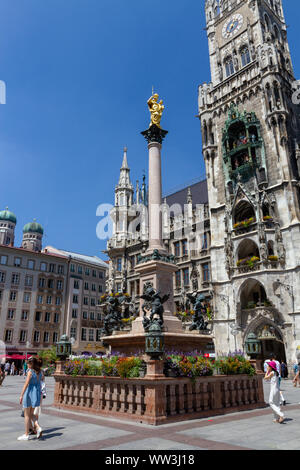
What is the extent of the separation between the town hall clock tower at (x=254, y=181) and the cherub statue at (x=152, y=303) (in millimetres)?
19512

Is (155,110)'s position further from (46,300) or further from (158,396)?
(46,300)

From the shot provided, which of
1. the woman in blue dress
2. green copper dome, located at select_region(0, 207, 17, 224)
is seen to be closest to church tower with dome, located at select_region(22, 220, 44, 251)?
green copper dome, located at select_region(0, 207, 17, 224)

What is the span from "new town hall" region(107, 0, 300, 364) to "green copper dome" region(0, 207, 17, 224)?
7222 cm

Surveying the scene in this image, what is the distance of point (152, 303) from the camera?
16750 mm

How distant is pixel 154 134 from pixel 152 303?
1087 cm

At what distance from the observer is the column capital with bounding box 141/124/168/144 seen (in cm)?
2228

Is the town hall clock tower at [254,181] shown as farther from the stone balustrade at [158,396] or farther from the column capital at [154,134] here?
the stone balustrade at [158,396]

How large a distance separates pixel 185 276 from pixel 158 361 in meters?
34.7

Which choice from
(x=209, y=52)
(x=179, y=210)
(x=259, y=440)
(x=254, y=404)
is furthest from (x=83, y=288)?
(x=259, y=440)

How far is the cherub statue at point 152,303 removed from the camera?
52.2ft

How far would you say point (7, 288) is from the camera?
5841cm

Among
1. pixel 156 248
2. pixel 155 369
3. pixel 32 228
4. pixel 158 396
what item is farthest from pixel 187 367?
pixel 32 228

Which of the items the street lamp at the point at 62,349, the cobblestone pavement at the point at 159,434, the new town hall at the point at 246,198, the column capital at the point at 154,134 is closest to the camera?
the cobblestone pavement at the point at 159,434

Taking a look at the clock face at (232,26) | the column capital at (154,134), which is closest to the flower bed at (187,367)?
the column capital at (154,134)
